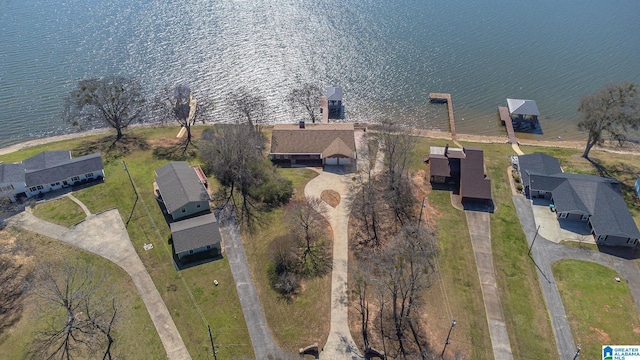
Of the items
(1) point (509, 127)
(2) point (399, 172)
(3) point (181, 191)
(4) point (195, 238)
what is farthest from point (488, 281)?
(1) point (509, 127)

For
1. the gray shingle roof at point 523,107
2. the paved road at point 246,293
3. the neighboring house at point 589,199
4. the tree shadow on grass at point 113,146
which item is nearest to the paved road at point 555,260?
the neighboring house at point 589,199

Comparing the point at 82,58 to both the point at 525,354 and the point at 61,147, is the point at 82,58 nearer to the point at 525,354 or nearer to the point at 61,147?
the point at 61,147

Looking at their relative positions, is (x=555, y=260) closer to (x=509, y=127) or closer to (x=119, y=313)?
(x=509, y=127)

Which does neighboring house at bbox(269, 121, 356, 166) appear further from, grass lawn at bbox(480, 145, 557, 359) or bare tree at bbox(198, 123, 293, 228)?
grass lawn at bbox(480, 145, 557, 359)

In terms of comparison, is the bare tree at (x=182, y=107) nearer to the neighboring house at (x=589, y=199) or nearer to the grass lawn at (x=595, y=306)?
the neighboring house at (x=589, y=199)

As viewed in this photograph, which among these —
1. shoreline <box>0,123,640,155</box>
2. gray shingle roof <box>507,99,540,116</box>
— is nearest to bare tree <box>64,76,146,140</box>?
shoreline <box>0,123,640,155</box>
